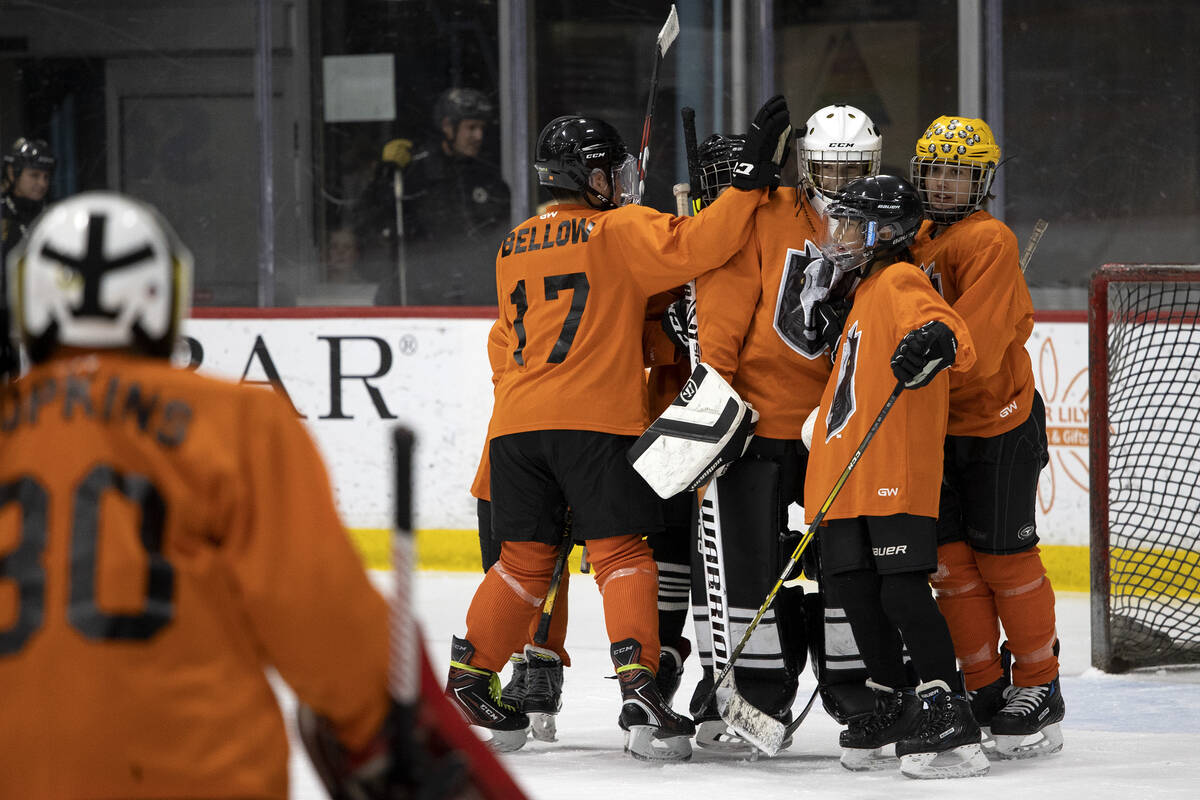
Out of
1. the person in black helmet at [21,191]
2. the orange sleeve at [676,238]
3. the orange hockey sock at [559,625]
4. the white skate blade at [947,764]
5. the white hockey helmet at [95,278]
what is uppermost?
the person in black helmet at [21,191]

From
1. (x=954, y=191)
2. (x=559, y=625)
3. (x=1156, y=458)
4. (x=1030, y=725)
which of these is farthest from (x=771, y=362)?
(x=1156, y=458)

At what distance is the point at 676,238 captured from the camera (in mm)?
3223

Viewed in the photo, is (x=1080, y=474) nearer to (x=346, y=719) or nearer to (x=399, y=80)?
(x=399, y=80)

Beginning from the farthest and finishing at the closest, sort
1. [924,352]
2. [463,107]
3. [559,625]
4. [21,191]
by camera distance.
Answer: [463,107], [21,191], [559,625], [924,352]

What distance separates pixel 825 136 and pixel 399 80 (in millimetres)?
4116

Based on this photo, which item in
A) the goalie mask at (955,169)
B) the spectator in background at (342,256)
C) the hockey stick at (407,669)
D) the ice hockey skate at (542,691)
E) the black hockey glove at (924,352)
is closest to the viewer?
the hockey stick at (407,669)

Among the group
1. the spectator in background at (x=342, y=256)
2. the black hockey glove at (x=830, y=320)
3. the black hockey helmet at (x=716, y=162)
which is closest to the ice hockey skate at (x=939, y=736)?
the black hockey glove at (x=830, y=320)

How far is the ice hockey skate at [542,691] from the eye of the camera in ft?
11.4

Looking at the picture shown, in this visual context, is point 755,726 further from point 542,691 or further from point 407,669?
point 407,669

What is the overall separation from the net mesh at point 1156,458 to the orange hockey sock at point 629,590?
69.8 inches

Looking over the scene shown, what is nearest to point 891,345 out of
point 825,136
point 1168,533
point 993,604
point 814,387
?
point 814,387

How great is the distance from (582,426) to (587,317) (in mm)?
227

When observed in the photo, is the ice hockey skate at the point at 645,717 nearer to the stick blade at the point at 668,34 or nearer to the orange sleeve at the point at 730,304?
the orange sleeve at the point at 730,304

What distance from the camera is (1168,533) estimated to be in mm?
4836
